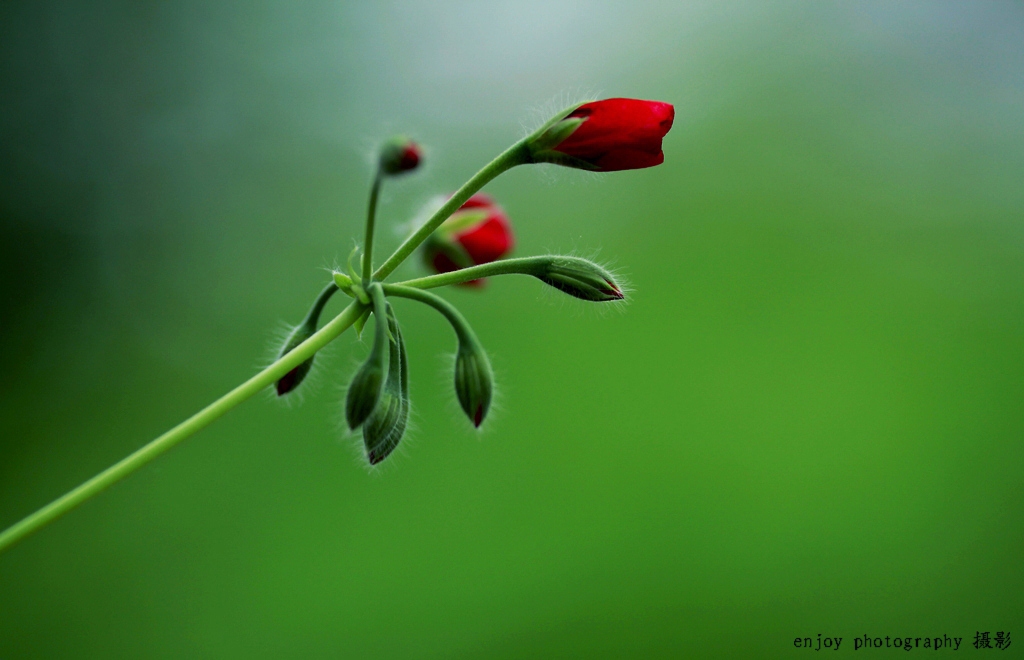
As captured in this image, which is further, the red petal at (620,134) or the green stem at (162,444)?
the red petal at (620,134)

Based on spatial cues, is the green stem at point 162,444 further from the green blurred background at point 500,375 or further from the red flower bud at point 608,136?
the green blurred background at point 500,375

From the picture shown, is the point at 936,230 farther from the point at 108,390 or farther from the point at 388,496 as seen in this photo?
the point at 108,390

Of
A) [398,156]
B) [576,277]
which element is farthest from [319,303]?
[576,277]

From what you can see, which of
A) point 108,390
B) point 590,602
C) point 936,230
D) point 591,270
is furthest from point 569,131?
point 108,390

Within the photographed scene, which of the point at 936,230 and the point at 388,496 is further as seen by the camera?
the point at 936,230

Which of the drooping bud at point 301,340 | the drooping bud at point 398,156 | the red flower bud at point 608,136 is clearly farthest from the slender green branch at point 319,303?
the red flower bud at point 608,136
